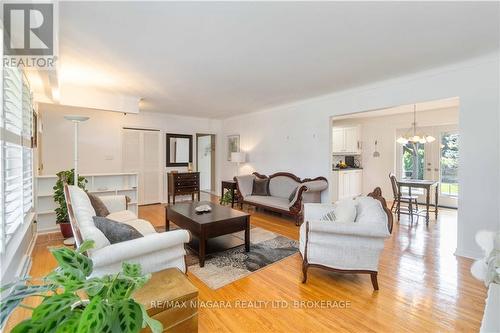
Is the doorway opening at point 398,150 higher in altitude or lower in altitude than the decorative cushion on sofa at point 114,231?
higher

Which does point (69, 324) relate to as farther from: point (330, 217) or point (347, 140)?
point (347, 140)

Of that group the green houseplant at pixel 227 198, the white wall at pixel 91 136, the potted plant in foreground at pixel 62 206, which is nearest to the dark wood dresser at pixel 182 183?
the white wall at pixel 91 136

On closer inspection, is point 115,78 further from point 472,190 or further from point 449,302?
point 472,190

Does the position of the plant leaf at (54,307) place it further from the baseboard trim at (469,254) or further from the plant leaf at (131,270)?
the baseboard trim at (469,254)

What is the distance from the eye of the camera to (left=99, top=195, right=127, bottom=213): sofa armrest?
351 cm

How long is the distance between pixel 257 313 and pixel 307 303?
1.51 feet

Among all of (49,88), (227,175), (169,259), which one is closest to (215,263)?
(169,259)

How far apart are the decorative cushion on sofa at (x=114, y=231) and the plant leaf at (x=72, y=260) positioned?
3.60ft

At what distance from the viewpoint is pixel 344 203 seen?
273cm

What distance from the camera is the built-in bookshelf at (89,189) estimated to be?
12.7 ft

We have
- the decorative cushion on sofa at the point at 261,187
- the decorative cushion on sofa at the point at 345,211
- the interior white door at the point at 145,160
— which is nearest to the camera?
the decorative cushion on sofa at the point at 345,211

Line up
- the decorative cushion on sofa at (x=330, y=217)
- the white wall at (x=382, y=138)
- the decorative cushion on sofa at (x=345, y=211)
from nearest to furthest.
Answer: the decorative cushion on sofa at (x=345, y=211)
the decorative cushion on sofa at (x=330, y=217)
the white wall at (x=382, y=138)

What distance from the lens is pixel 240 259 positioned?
118 inches

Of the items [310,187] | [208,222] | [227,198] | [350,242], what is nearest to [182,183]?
[227,198]
